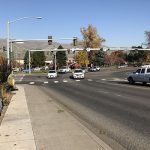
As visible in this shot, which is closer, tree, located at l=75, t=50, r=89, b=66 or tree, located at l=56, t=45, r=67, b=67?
tree, located at l=75, t=50, r=89, b=66

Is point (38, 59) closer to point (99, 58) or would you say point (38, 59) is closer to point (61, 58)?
point (61, 58)

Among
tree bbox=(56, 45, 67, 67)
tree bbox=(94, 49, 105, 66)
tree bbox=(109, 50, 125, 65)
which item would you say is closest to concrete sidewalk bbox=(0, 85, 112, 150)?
tree bbox=(94, 49, 105, 66)

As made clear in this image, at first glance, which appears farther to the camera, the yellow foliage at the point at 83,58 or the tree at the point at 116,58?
the tree at the point at 116,58

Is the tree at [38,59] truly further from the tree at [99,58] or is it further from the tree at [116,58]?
the tree at [99,58]

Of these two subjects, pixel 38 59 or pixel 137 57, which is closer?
pixel 137 57

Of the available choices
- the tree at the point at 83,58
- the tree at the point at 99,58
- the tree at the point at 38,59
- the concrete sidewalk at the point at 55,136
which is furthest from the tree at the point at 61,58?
the concrete sidewalk at the point at 55,136

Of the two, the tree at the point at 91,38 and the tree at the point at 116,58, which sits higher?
the tree at the point at 91,38

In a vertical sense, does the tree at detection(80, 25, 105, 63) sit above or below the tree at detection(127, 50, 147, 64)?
above

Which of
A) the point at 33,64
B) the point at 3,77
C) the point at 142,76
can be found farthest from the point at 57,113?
the point at 33,64

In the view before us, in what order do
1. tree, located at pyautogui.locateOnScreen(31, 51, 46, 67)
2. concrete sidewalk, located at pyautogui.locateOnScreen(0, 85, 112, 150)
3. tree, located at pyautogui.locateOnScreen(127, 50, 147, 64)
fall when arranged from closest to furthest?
1. concrete sidewalk, located at pyautogui.locateOnScreen(0, 85, 112, 150)
2. tree, located at pyautogui.locateOnScreen(127, 50, 147, 64)
3. tree, located at pyautogui.locateOnScreen(31, 51, 46, 67)

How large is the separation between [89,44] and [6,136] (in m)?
113

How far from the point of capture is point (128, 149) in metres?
10.0

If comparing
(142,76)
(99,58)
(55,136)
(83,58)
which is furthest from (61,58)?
(55,136)

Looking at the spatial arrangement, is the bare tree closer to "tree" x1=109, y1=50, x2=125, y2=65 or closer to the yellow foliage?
the yellow foliage
